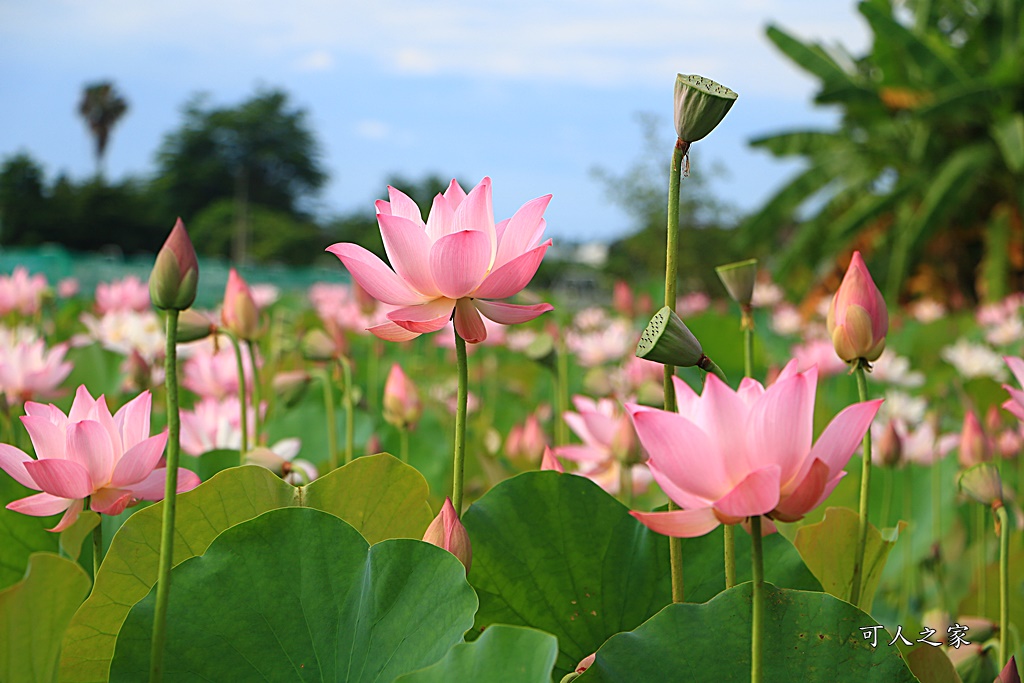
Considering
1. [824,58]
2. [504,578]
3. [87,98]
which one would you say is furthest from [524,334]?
[87,98]

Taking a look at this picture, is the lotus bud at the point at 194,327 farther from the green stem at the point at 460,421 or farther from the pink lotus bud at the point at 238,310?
the green stem at the point at 460,421

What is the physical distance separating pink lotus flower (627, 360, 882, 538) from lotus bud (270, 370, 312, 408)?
0.65 metres

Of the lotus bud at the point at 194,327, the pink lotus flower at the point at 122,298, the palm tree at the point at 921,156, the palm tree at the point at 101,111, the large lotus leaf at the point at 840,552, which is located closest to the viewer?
the large lotus leaf at the point at 840,552

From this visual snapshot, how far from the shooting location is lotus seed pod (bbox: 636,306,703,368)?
33 centimetres

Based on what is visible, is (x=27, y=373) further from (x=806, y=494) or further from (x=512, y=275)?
(x=806, y=494)

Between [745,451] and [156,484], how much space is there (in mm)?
298

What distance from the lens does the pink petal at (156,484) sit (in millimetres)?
433

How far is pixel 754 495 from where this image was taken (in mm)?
289

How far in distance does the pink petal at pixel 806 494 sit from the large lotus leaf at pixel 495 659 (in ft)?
0.31

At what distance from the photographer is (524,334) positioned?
2.95m

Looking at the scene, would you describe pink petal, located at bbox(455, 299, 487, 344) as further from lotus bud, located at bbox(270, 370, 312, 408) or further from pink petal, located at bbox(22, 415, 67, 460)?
lotus bud, located at bbox(270, 370, 312, 408)

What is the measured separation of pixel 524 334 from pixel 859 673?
260cm

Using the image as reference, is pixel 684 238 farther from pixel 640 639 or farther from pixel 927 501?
pixel 640 639

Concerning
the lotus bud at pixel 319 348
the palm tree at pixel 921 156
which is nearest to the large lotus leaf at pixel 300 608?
the lotus bud at pixel 319 348
